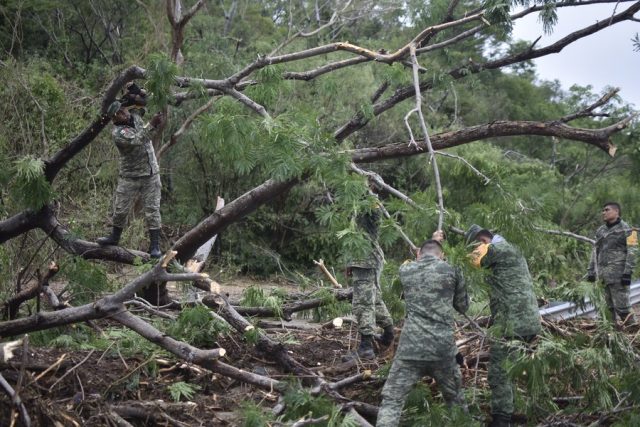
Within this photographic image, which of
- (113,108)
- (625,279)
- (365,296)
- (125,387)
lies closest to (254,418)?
(125,387)

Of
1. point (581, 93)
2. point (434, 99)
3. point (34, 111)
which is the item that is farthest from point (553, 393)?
point (434, 99)

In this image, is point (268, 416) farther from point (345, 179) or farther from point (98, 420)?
point (345, 179)

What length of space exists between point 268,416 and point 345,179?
203 cm

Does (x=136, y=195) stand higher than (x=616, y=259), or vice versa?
(x=136, y=195)

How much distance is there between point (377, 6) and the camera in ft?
75.6

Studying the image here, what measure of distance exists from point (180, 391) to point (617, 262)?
19.4 ft

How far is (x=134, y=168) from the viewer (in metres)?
8.79

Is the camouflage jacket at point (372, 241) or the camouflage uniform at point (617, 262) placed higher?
the camouflage jacket at point (372, 241)

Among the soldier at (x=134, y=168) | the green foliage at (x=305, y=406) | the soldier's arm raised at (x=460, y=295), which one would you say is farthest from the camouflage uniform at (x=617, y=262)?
the soldier at (x=134, y=168)

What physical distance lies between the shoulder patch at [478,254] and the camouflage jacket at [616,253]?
372 cm

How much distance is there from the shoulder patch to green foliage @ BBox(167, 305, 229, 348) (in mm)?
2698

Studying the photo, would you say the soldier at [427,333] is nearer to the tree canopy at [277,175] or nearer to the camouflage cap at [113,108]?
the tree canopy at [277,175]

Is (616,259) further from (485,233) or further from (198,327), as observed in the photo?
(198,327)

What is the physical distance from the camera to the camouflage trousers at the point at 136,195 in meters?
8.81
